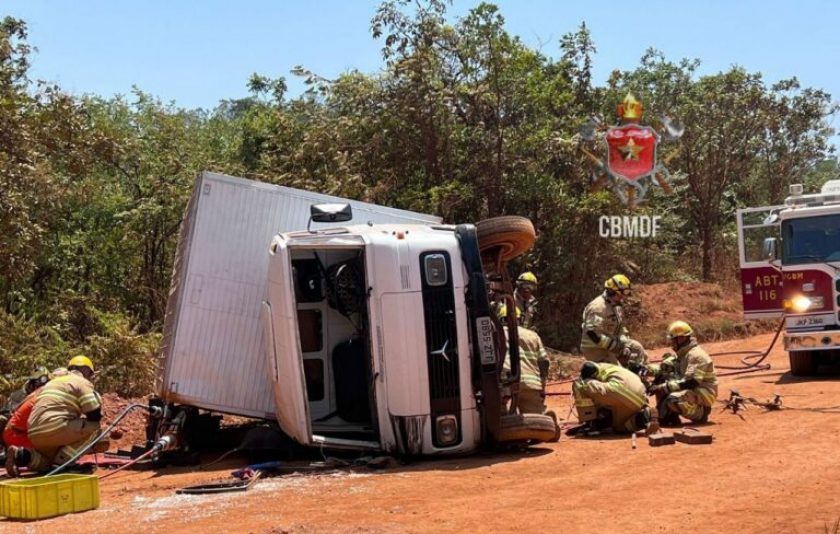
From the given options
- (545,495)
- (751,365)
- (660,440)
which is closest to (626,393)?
(660,440)

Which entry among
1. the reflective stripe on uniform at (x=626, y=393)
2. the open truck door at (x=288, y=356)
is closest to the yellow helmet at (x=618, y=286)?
the reflective stripe on uniform at (x=626, y=393)

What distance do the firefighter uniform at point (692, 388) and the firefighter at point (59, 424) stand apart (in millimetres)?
5584

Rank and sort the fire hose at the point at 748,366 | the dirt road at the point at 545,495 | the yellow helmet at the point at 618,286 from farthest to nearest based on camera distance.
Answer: the fire hose at the point at 748,366
the yellow helmet at the point at 618,286
the dirt road at the point at 545,495

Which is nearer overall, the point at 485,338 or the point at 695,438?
the point at 485,338

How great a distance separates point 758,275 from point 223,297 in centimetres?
804

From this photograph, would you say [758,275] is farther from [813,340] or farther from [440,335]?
[440,335]

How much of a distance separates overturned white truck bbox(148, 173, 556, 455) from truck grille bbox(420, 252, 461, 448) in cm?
1

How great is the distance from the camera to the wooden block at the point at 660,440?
9922 mm

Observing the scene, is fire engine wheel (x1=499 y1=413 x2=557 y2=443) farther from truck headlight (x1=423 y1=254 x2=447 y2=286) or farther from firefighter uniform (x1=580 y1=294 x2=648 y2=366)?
firefighter uniform (x1=580 y1=294 x2=648 y2=366)

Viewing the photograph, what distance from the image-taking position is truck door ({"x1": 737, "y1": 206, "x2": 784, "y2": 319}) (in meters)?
15.0

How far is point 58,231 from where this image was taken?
65.3ft

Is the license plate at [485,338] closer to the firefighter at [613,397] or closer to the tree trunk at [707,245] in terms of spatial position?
the firefighter at [613,397]

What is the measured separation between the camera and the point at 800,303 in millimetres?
14211

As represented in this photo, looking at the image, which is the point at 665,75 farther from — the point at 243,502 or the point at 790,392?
the point at 243,502
